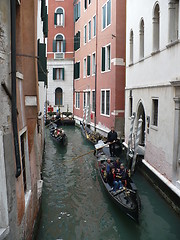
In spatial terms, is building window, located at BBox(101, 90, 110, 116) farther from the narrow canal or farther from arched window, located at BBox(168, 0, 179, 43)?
arched window, located at BBox(168, 0, 179, 43)

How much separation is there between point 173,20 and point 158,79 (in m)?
1.73

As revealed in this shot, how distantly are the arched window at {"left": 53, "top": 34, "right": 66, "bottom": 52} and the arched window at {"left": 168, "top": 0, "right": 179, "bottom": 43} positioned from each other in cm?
2048

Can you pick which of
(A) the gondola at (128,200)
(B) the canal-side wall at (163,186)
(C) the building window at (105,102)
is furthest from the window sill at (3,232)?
(C) the building window at (105,102)

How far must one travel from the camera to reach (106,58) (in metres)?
16.9

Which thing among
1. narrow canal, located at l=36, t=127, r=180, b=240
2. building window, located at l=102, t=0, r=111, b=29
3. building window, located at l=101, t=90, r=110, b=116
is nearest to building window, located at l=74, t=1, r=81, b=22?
building window, located at l=102, t=0, r=111, b=29

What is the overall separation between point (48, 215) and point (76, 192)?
1.82 m

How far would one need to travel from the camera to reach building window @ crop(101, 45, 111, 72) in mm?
16691

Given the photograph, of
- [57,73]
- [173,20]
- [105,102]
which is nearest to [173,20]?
[173,20]

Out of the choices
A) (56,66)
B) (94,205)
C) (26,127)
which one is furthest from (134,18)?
(56,66)

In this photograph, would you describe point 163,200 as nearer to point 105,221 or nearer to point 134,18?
point 105,221

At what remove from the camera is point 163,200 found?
813 cm

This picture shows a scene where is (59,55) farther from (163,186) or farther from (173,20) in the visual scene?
(163,186)

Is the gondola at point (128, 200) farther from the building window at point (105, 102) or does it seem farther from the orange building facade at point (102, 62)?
the building window at point (105, 102)

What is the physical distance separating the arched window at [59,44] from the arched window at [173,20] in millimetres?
20478
